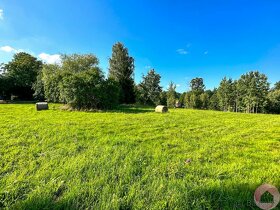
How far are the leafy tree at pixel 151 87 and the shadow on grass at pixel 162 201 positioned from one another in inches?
1322

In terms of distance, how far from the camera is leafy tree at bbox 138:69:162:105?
119 ft

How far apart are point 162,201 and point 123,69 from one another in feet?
88.8

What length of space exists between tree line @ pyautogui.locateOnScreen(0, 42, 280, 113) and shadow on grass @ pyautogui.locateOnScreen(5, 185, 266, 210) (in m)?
11.4

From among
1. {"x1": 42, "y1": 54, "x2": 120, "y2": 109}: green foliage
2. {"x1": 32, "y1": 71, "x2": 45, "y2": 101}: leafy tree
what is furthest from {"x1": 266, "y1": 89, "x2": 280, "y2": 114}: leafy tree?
{"x1": 32, "y1": 71, "x2": 45, "y2": 101}: leafy tree

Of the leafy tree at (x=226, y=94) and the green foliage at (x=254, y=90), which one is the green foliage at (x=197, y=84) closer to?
the leafy tree at (x=226, y=94)

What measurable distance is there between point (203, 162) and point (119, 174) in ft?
5.83

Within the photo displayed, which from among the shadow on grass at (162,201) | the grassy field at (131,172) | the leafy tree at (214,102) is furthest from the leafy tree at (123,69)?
the leafy tree at (214,102)

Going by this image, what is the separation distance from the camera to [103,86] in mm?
13688

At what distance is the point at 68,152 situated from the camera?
3.78 m

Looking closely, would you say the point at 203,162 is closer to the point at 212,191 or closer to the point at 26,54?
the point at 212,191

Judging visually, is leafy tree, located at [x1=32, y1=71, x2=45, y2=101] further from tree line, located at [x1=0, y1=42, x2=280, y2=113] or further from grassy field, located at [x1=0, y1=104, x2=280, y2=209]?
grassy field, located at [x1=0, y1=104, x2=280, y2=209]

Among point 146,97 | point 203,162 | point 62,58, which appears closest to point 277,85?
point 146,97

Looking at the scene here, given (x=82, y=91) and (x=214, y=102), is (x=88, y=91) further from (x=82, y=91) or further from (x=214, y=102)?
(x=214, y=102)

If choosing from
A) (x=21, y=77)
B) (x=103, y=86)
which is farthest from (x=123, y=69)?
(x=21, y=77)
